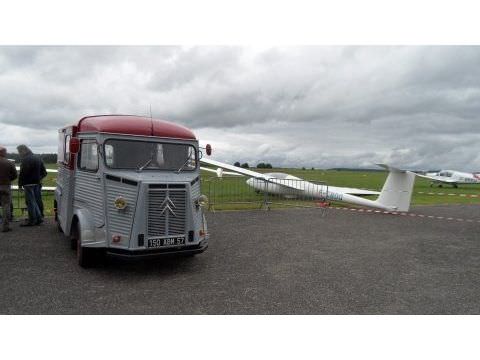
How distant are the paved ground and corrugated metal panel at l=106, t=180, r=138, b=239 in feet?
2.83

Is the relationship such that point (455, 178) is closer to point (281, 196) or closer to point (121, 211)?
point (281, 196)

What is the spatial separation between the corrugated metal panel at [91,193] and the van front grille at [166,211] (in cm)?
92

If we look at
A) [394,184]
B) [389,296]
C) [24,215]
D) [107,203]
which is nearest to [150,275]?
[107,203]

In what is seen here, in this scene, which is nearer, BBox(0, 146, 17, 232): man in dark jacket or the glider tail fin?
BBox(0, 146, 17, 232): man in dark jacket

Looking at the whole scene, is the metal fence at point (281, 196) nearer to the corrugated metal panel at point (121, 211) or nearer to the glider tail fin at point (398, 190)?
the glider tail fin at point (398, 190)

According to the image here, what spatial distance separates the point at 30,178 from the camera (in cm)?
934

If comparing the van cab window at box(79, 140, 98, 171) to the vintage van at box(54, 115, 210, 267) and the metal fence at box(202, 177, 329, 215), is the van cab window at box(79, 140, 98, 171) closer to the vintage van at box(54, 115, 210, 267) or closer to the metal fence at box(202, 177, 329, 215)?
the vintage van at box(54, 115, 210, 267)

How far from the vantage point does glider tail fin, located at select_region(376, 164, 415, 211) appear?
12.9 m

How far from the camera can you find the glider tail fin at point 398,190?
12.9 meters

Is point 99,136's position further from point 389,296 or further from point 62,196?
point 389,296

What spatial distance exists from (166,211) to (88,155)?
200 centimetres

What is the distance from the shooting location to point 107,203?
580cm

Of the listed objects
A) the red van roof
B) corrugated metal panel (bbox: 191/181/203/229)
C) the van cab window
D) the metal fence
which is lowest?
the metal fence

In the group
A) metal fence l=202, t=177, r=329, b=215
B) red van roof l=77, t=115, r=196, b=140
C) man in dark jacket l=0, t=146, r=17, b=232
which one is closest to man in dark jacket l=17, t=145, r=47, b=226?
man in dark jacket l=0, t=146, r=17, b=232
